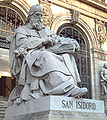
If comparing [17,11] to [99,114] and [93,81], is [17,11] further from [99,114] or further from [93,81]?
[99,114]

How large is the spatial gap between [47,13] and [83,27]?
2.45 m

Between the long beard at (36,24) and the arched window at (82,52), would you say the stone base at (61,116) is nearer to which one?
the long beard at (36,24)

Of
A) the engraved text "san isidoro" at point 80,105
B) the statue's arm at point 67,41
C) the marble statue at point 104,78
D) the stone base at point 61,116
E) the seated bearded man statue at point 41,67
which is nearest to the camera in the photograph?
the stone base at point 61,116

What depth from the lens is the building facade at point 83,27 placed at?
1148cm

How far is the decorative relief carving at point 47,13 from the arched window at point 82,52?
0.94 metres

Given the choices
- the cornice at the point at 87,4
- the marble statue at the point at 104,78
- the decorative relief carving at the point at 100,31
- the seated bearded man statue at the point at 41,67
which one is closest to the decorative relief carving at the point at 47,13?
the cornice at the point at 87,4

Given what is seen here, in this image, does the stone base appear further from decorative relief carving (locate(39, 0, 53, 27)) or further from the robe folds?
decorative relief carving (locate(39, 0, 53, 27))

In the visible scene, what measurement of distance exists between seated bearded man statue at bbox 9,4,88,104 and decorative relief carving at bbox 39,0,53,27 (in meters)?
6.69

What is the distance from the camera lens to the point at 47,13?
37.9 ft

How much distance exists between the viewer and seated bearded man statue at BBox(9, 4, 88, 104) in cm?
389

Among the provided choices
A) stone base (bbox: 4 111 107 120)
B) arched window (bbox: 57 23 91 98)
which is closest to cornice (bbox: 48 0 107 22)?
arched window (bbox: 57 23 91 98)

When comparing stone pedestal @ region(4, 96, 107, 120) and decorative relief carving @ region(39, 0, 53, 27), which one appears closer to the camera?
stone pedestal @ region(4, 96, 107, 120)

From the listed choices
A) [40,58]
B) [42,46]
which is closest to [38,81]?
[40,58]

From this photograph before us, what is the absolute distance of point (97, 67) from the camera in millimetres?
13023
